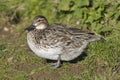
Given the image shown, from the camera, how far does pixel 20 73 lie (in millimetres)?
8328

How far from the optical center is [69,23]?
33.8 feet

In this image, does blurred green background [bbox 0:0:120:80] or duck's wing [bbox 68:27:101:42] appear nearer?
blurred green background [bbox 0:0:120:80]

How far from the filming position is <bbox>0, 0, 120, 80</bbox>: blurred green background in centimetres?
814

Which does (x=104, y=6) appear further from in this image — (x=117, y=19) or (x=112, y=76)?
(x=112, y=76)

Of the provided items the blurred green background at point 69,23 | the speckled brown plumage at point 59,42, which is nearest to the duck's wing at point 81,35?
the speckled brown plumage at point 59,42

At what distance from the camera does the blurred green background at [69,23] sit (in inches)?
320

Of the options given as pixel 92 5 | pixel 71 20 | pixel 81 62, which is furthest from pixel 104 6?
pixel 81 62

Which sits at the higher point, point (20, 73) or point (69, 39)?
point (69, 39)

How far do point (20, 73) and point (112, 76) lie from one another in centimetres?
162

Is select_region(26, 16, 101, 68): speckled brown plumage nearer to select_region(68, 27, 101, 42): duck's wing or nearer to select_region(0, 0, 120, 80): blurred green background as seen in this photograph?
select_region(68, 27, 101, 42): duck's wing

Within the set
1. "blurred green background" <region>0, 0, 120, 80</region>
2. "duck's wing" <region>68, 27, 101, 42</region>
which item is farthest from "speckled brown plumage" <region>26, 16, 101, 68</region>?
"blurred green background" <region>0, 0, 120, 80</region>

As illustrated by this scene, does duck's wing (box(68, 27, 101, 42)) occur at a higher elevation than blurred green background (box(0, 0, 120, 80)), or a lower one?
higher

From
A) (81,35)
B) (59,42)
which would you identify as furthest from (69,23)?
(59,42)

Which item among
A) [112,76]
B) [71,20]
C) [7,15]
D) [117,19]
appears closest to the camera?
[112,76]
